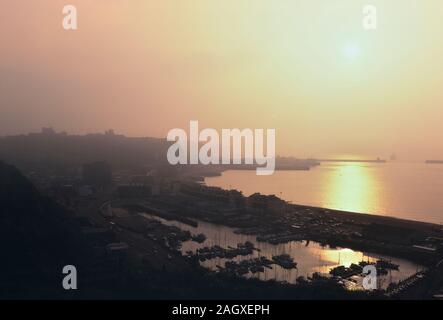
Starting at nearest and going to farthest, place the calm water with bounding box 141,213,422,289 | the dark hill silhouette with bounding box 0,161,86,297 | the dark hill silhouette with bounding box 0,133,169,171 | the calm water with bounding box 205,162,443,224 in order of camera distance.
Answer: the dark hill silhouette with bounding box 0,161,86,297 < the calm water with bounding box 141,213,422,289 < the calm water with bounding box 205,162,443,224 < the dark hill silhouette with bounding box 0,133,169,171

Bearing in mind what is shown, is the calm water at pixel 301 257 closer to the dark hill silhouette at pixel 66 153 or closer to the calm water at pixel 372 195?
the calm water at pixel 372 195

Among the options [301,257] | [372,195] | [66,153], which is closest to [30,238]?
[301,257]

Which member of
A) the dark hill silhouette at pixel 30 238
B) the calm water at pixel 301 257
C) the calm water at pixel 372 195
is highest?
the dark hill silhouette at pixel 30 238

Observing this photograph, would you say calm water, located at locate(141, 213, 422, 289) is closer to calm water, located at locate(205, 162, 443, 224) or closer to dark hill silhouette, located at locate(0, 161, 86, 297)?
dark hill silhouette, located at locate(0, 161, 86, 297)

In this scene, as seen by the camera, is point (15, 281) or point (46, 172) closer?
point (15, 281)

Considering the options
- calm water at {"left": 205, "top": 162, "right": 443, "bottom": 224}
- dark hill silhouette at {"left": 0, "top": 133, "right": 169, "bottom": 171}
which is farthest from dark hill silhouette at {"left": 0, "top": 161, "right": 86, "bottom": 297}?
dark hill silhouette at {"left": 0, "top": 133, "right": 169, "bottom": 171}

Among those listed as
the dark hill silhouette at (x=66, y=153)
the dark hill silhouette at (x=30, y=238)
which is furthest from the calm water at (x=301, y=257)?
the dark hill silhouette at (x=66, y=153)

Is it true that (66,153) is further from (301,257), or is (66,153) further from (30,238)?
(301,257)
